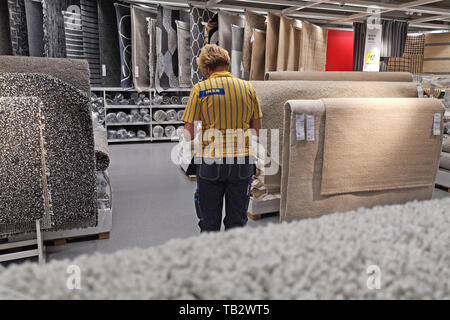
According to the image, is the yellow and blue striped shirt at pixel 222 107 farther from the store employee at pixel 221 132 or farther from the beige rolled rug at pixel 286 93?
the beige rolled rug at pixel 286 93

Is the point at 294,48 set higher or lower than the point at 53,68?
higher

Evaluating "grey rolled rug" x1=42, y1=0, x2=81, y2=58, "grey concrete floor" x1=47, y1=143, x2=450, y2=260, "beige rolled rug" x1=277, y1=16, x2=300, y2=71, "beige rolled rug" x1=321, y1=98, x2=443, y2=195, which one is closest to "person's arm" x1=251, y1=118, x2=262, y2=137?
"beige rolled rug" x1=321, y1=98, x2=443, y2=195

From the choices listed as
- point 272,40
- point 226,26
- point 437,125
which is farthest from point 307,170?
point 226,26

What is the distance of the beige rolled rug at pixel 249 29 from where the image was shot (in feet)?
19.1

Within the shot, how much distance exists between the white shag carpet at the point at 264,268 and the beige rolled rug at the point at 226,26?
5.97 metres

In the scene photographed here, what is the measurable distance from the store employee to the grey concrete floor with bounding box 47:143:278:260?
1.29 ft

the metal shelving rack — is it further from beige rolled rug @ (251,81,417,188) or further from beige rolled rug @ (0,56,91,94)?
beige rolled rug @ (0,56,91,94)

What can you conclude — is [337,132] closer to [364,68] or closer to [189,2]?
[189,2]

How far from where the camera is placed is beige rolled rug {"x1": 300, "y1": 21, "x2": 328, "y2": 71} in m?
6.47

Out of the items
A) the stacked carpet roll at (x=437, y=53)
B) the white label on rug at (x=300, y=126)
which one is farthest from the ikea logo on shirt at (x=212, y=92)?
the stacked carpet roll at (x=437, y=53)

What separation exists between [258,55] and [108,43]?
2750mm

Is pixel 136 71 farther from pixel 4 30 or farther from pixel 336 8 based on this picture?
pixel 336 8

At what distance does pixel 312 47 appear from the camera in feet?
22.0
